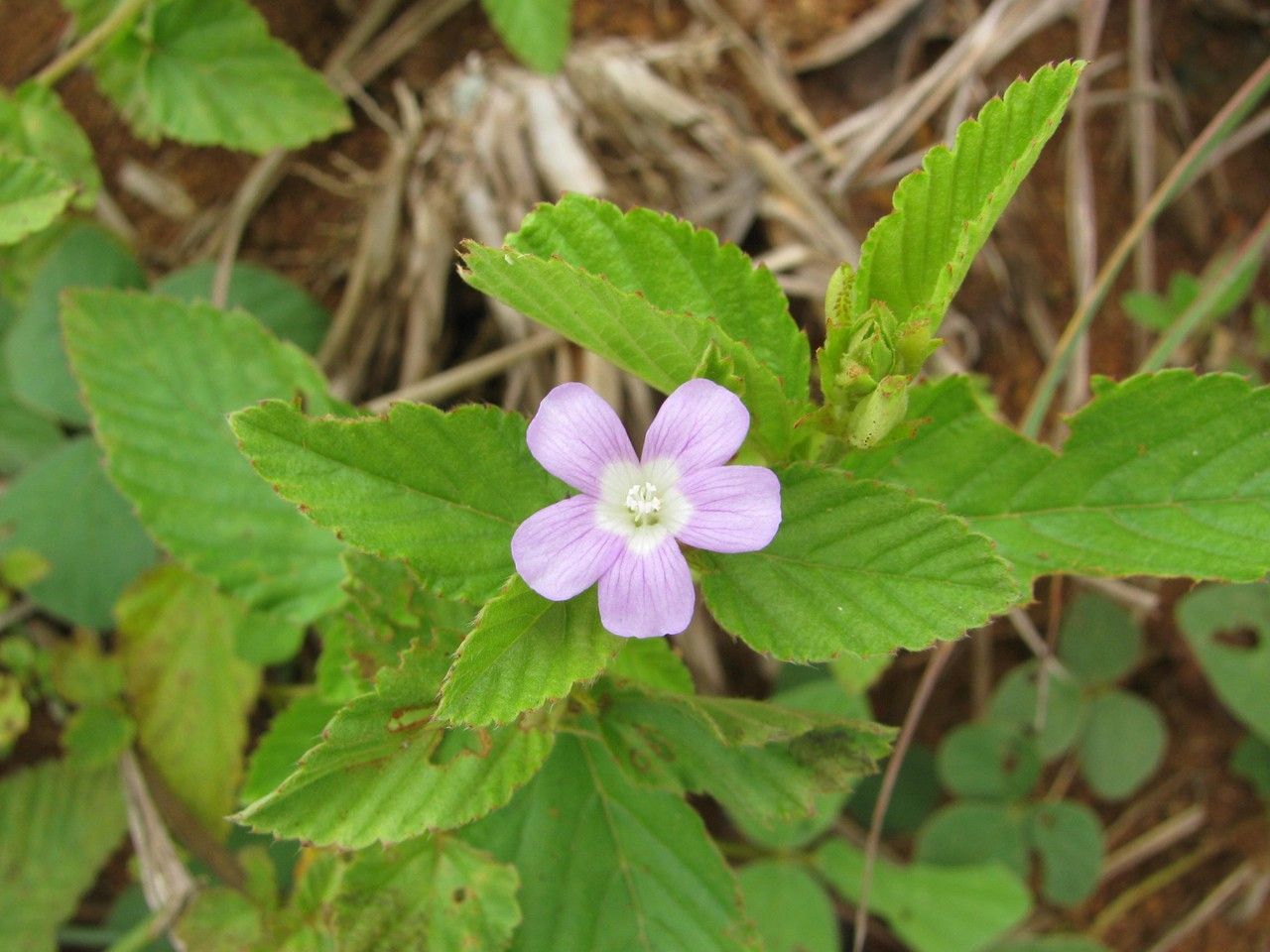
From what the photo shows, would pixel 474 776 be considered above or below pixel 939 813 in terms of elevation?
above

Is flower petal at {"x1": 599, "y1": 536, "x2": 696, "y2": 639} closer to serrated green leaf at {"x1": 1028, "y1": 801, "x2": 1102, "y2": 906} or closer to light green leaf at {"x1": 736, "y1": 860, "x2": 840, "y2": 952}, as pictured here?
light green leaf at {"x1": 736, "y1": 860, "x2": 840, "y2": 952}

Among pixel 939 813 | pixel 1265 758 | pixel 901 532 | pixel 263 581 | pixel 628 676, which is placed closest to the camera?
pixel 901 532

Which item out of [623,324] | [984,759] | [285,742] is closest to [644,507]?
[623,324]

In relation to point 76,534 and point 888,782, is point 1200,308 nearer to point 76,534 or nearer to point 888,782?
point 888,782

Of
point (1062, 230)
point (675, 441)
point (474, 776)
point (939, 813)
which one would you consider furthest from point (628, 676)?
point (1062, 230)

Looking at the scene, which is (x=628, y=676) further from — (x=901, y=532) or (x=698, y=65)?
(x=698, y=65)

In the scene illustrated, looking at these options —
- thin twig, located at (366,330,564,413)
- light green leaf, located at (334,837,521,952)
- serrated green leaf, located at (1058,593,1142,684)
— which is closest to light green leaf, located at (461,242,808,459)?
light green leaf, located at (334,837,521,952)

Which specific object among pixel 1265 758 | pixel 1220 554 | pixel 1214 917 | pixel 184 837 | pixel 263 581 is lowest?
pixel 1214 917
